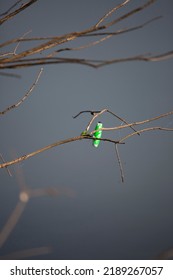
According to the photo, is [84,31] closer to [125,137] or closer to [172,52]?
[172,52]

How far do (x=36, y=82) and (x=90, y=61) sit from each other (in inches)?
27.2

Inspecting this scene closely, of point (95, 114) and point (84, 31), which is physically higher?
point (95, 114)

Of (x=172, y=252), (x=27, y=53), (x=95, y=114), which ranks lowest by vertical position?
(x=172, y=252)

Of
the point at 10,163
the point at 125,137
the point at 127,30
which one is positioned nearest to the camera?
the point at 127,30

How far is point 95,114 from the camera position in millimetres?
1198

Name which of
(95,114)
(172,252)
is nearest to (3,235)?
(172,252)

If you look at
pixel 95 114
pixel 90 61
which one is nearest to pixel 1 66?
pixel 90 61

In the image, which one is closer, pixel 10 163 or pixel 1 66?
pixel 1 66

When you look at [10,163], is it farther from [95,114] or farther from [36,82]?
[95,114]

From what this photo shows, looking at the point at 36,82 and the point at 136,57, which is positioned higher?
the point at 36,82

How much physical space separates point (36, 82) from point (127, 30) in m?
0.65

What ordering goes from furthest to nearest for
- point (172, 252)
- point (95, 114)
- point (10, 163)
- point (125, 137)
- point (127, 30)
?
point (95, 114) → point (125, 137) → point (10, 163) → point (127, 30) → point (172, 252)

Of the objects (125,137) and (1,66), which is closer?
(1,66)

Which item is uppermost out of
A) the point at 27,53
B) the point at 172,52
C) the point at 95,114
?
the point at 95,114
